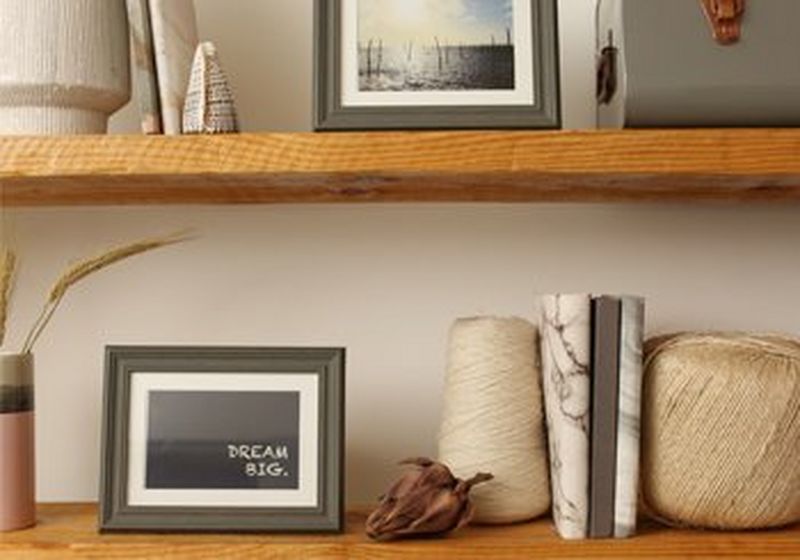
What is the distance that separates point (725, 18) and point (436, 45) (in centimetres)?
22

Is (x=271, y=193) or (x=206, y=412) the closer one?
(x=206, y=412)

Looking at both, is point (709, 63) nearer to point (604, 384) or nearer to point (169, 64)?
point (604, 384)

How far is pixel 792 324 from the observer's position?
3.43ft

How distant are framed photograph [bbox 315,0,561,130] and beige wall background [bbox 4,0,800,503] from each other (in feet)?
0.54

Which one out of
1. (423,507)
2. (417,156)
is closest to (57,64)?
(417,156)

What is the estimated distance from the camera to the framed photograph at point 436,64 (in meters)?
0.88

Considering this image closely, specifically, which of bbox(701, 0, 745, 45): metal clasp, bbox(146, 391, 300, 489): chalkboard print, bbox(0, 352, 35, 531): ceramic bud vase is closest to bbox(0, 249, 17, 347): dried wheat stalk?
bbox(0, 352, 35, 531): ceramic bud vase

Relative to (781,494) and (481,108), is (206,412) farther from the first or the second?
(781,494)

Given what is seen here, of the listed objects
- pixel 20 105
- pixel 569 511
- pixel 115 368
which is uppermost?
pixel 20 105

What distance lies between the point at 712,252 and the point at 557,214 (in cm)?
15

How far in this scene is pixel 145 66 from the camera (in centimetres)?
89

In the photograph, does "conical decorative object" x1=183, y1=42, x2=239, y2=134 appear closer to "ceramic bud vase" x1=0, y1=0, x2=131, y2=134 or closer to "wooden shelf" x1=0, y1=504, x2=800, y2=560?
"ceramic bud vase" x1=0, y1=0, x2=131, y2=134

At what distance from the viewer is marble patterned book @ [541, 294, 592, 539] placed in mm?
854

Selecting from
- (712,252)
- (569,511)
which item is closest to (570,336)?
(569,511)
